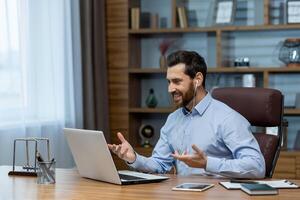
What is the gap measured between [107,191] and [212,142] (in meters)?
0.73

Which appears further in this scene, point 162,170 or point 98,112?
point 98,112

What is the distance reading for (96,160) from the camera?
2.42 m

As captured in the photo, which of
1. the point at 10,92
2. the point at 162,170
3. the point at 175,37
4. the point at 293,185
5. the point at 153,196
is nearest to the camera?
the point at 153,196

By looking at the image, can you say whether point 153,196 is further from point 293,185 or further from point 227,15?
point 227,15

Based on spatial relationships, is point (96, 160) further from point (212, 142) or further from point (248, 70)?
point (248, 70)

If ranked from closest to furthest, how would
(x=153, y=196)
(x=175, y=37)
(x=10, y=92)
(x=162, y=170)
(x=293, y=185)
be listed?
(x=153, y=196), (x=293, y=185), (x=162, y=170), (x=10, y=92), (x=175, y=37)

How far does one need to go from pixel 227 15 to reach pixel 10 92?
2.04m

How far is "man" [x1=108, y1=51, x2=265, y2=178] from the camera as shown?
264 cm

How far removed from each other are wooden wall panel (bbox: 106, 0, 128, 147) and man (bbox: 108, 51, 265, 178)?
2.02 m

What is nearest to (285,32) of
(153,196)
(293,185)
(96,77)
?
(96,77)

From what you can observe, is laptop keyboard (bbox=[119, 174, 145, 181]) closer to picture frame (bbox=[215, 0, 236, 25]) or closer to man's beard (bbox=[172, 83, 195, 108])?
man's beard (bbox=[172, 83, 195, 108])

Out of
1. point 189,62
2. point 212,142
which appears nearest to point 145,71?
point 189,62

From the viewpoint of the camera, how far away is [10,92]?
3.78 m

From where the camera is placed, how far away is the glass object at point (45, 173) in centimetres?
Result: 244
